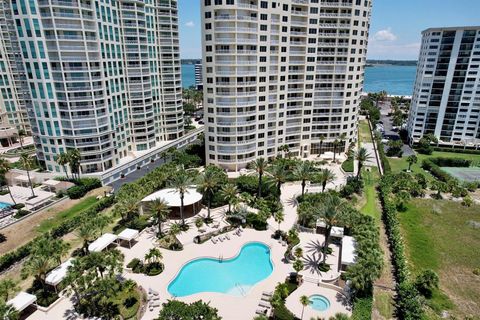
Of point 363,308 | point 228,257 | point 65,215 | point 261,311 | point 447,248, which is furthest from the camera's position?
point 65,215

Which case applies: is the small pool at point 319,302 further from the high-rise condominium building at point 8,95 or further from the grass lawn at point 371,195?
the high-rise condominium building at point 8,95

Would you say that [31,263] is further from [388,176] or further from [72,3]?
[388,176]

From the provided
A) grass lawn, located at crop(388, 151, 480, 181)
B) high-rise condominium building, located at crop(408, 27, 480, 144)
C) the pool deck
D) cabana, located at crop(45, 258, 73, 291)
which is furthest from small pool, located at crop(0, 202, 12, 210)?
high-rise condominium building, located at crop(408, 27, 480, 144)

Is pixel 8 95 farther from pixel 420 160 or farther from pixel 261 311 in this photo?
pixel 420 160

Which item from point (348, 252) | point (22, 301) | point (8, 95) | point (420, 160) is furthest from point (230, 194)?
point (8, 95)

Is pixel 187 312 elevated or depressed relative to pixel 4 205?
elevated

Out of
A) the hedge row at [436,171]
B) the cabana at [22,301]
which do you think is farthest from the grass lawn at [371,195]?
the cabana at [22,301]

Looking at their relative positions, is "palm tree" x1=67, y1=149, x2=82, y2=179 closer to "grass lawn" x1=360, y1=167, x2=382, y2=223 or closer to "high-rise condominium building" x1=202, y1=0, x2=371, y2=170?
"high-rise condominium building" x1=202, y1=0, x2=371, y2=170
